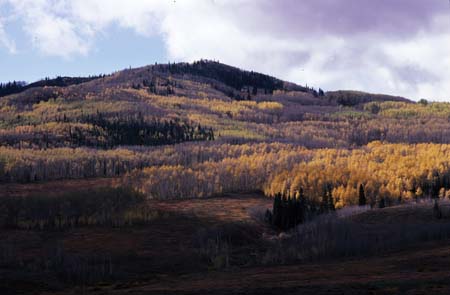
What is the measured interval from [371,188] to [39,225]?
91.5 m

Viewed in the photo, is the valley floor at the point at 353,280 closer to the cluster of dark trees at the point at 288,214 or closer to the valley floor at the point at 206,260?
the valley floor at the point at 206,260

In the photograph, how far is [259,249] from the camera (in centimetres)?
10950

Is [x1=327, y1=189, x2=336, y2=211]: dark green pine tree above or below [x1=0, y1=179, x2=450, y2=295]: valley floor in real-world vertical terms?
above

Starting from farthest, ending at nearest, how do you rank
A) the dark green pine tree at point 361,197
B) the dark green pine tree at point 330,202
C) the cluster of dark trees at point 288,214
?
the dark green pine tree at point 361,197
the dark green pine tree at point 330,202
the cluster of dark trees at point 288,214

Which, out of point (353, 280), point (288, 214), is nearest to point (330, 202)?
point (288, 214)

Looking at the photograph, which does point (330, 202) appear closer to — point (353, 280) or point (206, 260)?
point (206, 260)

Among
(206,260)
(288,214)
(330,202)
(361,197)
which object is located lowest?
(206,260)

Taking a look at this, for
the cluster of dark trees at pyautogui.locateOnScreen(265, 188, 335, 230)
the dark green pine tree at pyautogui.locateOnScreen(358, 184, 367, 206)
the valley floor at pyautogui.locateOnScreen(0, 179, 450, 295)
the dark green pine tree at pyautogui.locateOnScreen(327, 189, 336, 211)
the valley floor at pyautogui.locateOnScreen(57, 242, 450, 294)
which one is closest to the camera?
the valley floor at pyautogui.locateOnScreen(57, 242, 450, 294)

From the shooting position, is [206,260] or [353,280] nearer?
[353,280]

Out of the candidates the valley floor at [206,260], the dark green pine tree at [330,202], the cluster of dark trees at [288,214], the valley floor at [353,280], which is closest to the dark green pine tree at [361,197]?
A: the dark green pine tree at [330,202]

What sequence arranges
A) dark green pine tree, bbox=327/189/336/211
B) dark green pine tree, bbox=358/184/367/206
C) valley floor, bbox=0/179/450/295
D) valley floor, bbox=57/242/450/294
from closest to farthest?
1. valley floor, bbox=57/242/450/294
2. valley floor, bbox=0/179/450/295
3. dark green pine tree, bbox=327/189/336/211
4. dark green pine tree, bbox=358/184/367/206

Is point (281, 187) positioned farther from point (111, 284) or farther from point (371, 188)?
point (111, 284)

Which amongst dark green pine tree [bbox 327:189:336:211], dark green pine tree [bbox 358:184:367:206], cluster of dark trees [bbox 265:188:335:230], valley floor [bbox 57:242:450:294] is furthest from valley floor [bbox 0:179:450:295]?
dark green pine tree [bbox 358:184:367:206]

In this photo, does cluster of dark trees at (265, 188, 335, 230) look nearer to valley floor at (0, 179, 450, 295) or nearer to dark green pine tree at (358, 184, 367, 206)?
valley floor at (0, 179, 450, 295)
